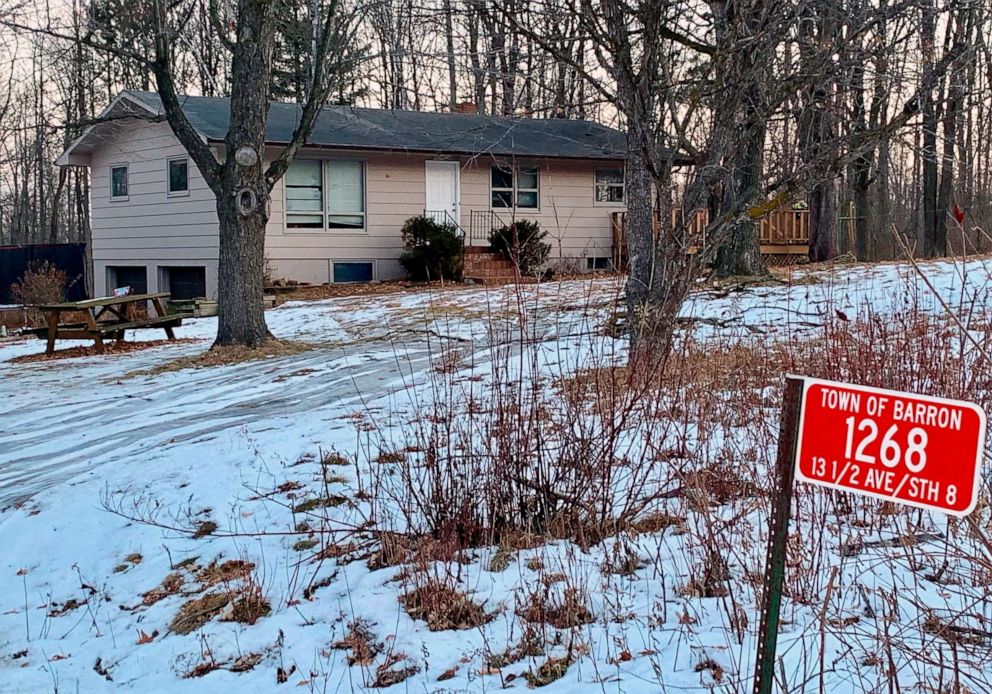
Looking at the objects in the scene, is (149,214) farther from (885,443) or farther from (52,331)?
(885,443)

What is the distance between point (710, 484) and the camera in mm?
4773

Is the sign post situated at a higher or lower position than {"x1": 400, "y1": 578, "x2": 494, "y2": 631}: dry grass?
higher

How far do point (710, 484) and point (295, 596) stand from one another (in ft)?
6.86

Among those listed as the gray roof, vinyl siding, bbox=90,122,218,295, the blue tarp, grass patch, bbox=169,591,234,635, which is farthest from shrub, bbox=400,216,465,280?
grass patch, bbox=169,591,234,635

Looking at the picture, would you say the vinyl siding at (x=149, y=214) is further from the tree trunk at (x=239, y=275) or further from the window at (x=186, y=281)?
the tree trunk at (x=239, y=275)

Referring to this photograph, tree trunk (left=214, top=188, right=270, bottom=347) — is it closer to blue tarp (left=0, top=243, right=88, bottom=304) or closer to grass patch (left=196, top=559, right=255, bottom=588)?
grass patch (left=196, top=559, right=255, bottom=588)

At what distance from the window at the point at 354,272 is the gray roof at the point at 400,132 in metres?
2.67

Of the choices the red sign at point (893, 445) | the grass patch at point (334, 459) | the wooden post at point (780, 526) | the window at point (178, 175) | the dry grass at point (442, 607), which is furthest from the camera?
the window at point (178, 175)

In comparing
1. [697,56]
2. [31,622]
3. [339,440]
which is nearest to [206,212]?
[697,56]

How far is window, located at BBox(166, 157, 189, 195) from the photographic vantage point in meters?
21.8

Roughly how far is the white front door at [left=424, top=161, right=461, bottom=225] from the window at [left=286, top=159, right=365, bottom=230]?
165cm

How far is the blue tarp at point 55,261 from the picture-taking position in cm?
2620

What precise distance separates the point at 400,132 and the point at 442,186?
157 cm

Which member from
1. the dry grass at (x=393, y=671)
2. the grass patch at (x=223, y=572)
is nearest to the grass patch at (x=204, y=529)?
the grass patch at (x=223, y=572)
